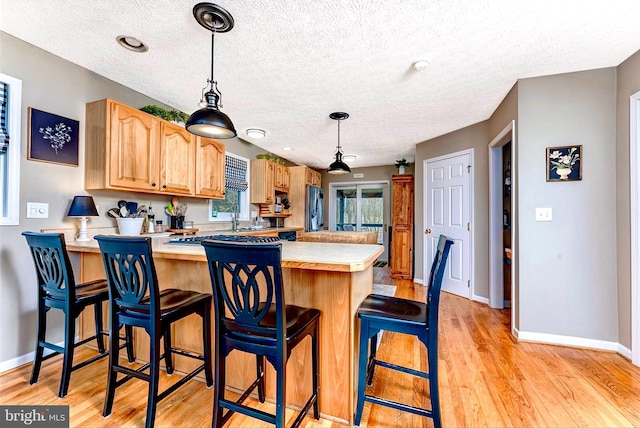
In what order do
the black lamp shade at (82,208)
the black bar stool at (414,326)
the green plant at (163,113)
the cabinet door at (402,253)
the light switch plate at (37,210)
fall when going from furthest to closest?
the cabinet door at (402,253)
the green plant at (163,113)
the black lamp shade at (82,208)
the light switch plate at (37,210)
the black bar stool at (414,326)

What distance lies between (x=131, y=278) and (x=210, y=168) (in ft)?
7.58

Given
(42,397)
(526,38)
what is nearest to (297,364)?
(42,397)

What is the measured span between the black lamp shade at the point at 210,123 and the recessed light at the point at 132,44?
2.78 ft

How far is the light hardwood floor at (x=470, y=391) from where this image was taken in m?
1.55

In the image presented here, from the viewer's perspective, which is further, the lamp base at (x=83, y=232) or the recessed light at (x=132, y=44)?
the lamp base at (x=83, y=232)

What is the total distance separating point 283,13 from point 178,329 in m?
2.23

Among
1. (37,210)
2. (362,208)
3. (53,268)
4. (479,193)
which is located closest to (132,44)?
(37,210)

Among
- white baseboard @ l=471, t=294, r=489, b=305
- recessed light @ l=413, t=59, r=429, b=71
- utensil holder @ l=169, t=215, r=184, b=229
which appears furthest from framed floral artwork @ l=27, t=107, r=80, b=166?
white baseboard @ l=471, t=294, r=489, b=305

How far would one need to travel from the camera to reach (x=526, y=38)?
1968mm

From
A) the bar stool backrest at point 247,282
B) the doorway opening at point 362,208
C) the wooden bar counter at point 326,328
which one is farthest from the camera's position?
the doorway opening at point 362,208

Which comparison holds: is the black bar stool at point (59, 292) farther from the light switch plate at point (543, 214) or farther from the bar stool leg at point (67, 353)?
the light switch plate at point (543, 214)

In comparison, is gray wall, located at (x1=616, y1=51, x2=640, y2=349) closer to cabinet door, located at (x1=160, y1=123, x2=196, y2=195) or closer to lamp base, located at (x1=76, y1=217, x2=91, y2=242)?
cabinet door, located at (x1=160, y1=123, x2=196, y2=195)

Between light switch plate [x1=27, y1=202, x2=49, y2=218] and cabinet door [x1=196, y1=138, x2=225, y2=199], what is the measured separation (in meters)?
1.37

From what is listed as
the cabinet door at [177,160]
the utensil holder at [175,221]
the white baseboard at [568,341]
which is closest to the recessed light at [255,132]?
the cabinet door at [177,160]
